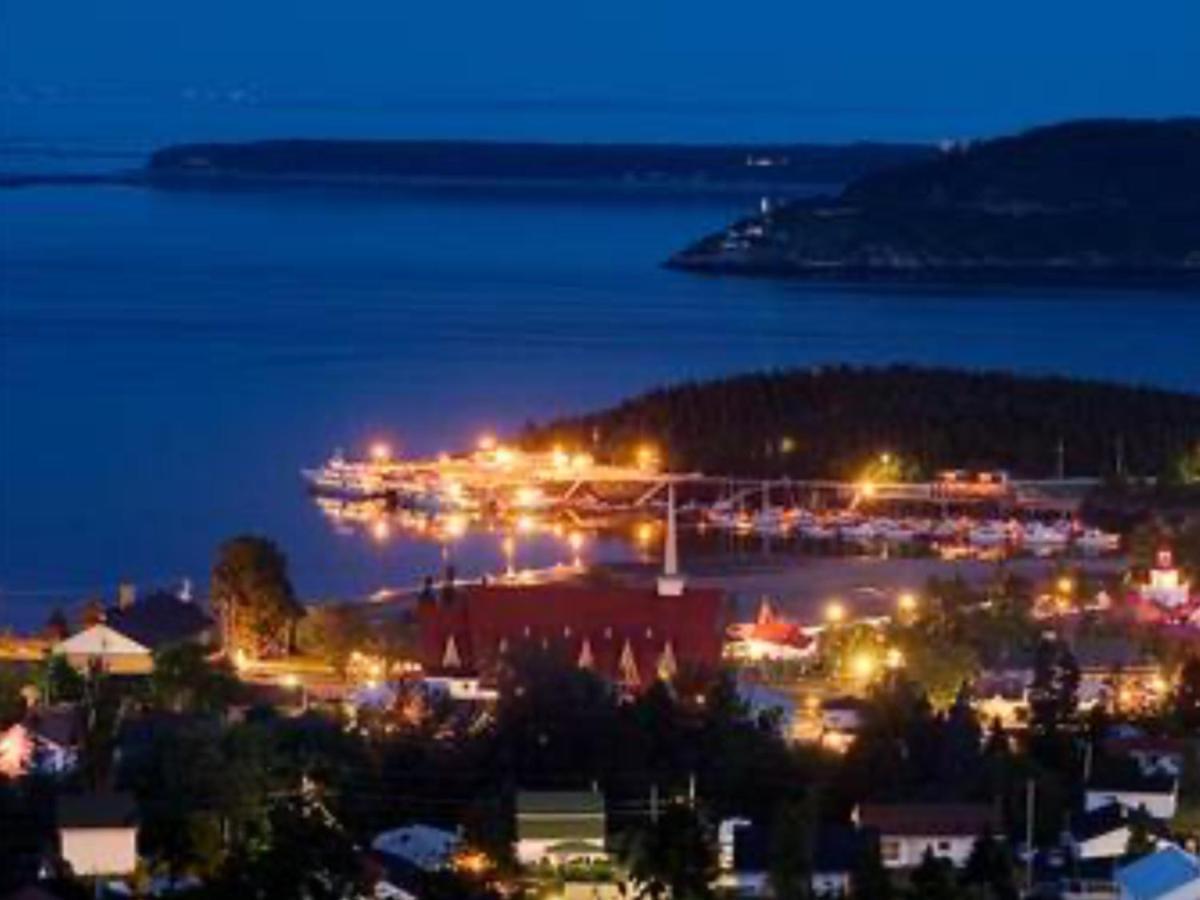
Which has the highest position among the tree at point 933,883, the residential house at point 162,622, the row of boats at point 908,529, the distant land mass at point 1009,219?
the distant land mass at point 1009,219

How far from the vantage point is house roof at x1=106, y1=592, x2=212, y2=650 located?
29.9ft

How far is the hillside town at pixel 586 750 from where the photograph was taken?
6.32m

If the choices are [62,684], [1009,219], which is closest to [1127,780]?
[62,684]

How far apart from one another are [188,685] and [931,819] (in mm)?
2165

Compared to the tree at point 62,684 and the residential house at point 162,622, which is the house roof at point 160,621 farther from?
the tree at point 62,684

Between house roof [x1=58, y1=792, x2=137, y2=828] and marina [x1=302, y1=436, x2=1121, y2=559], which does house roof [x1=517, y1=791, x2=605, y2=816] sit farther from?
marina [x1=302, y1=436, x2=1121, y2=559]

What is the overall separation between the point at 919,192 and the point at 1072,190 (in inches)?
87.5

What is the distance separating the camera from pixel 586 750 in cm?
721

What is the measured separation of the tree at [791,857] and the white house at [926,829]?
0.83 ft

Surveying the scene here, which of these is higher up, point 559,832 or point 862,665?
point 862,665

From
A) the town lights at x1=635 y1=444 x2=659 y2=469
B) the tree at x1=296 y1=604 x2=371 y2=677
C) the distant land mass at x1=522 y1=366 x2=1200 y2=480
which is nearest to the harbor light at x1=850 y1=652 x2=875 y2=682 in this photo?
the tree at x1=296 y1=604 x2=371 y2=677

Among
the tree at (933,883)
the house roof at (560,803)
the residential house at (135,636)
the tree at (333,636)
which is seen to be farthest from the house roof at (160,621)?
the tree at (933,883)

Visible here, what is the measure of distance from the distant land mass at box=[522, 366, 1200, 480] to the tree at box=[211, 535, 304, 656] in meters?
6.26

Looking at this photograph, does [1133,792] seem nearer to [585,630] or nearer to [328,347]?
[585,630]
